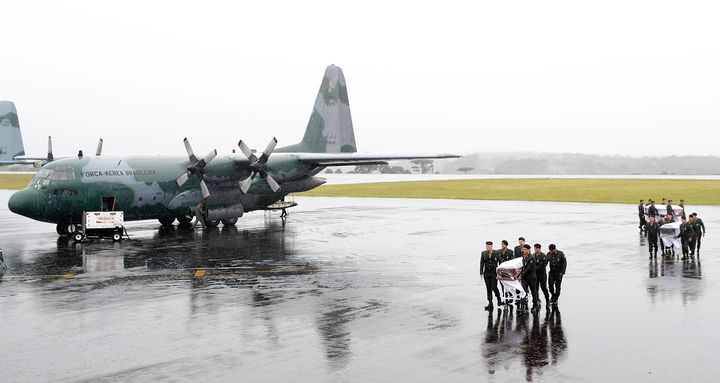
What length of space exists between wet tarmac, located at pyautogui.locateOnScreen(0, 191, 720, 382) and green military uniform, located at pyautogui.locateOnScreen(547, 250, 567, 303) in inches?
25.7

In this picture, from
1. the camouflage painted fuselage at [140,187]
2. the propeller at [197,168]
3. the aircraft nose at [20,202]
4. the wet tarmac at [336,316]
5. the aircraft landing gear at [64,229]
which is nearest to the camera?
the wet tarmac at [336,316]

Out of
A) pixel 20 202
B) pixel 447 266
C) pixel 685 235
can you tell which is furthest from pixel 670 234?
pixel 20 202

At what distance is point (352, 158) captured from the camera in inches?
1550

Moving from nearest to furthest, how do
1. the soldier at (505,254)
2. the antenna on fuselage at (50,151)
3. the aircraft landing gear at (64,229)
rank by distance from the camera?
the soldier at (505,254) < the aircraft landing gear at (64,229) < the antenna on fuselage at (50,151)

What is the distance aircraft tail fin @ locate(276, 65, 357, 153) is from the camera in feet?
150

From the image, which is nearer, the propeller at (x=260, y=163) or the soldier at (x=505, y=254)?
the soldier at (x=505, y=254)

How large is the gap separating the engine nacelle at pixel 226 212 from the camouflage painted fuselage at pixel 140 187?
0.58 ft

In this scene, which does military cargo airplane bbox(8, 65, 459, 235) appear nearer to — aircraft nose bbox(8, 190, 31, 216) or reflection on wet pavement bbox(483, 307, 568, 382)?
aircraft nose bbox(8, 190, 31, 216)

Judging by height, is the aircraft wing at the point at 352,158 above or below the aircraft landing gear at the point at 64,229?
above

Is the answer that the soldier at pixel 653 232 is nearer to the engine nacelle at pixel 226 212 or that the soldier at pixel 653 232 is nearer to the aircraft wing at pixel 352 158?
the aircraft wing at pixel 352 158

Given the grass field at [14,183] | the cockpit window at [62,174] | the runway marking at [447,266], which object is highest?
the grass field at [14,183]

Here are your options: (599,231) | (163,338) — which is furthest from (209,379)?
(599,231)

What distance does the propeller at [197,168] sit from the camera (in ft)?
115

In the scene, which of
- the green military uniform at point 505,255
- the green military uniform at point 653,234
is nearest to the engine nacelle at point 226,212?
the green military uniform at point 653,234
